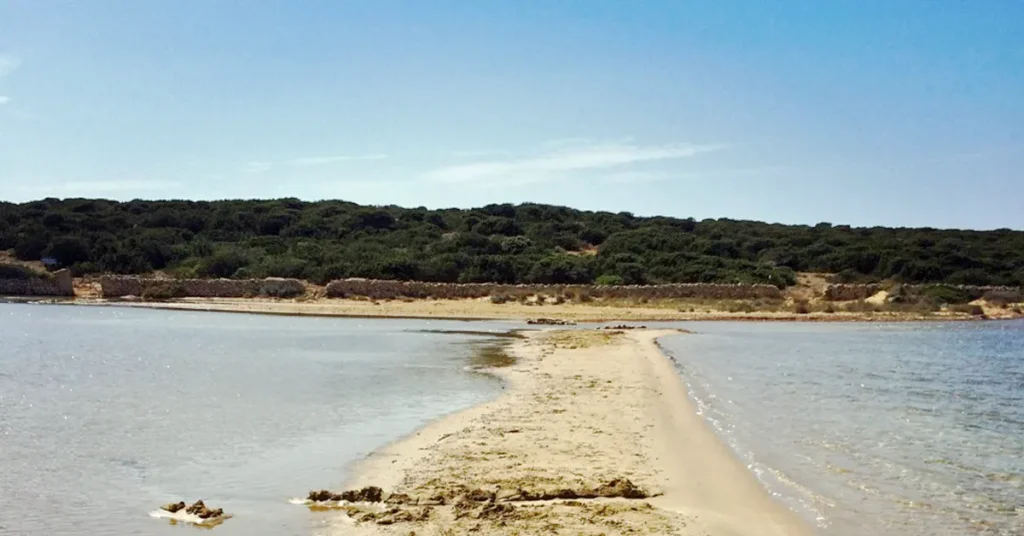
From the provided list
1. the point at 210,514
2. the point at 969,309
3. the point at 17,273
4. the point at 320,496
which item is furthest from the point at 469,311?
the point at 210,514

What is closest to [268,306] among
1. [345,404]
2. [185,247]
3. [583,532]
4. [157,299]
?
[157,299]

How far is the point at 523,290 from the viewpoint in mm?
39844

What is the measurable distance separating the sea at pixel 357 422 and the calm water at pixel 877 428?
0.11 ft

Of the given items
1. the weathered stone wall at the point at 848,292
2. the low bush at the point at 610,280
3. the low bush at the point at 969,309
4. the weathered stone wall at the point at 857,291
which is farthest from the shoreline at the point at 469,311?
the low bush at the point at 610,280

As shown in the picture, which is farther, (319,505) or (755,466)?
(755,466)

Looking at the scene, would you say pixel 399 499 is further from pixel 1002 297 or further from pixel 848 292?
pixel 1002 297

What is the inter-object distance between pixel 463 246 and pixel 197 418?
42.5 metres

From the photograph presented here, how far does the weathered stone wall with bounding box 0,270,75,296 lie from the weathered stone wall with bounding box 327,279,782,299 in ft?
37.1

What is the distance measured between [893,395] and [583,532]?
8896mm

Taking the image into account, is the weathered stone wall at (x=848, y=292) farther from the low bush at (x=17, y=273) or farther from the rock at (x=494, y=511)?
the rock at (x=494, y=511)

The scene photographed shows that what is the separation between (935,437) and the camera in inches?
382

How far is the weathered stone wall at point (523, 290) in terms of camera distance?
125ft

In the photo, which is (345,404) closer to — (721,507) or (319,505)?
(319,505)

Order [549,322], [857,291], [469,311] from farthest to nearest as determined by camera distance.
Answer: [857,291] → [469,311] → [549,322]
